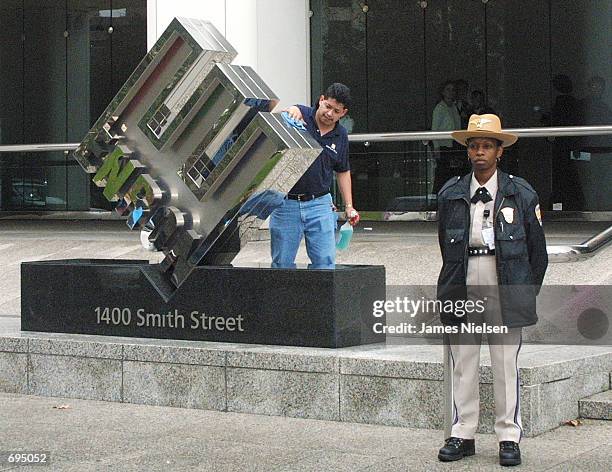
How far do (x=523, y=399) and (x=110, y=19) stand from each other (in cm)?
1493

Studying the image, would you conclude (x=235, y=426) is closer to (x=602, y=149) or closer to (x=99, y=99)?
(x=602, y=149)

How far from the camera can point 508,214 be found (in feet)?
22.4

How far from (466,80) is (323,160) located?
8674 mm

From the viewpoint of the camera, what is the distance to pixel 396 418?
7.90m

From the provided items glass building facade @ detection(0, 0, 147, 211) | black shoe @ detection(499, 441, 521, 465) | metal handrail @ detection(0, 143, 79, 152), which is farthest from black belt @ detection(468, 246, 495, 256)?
glass building facade @ detection(0, 0, 147, 211)

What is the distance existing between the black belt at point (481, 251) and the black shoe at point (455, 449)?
1.07 meters

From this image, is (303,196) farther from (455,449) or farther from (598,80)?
(598,80)

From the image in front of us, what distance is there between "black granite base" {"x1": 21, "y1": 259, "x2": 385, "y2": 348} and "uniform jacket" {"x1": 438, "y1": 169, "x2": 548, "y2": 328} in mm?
1640

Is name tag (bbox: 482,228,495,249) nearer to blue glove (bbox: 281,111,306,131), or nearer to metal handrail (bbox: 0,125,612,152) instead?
blue glove (bbox: 281,111,306,131)

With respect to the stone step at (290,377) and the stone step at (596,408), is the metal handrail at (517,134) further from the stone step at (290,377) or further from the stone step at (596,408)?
the stone step at (596,408)

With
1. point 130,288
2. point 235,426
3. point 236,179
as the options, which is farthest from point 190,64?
point 235,426

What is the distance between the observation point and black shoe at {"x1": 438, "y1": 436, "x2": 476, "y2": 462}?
686cm

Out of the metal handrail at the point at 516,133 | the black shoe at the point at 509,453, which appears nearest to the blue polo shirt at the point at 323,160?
the black shoe at the point at 509,453

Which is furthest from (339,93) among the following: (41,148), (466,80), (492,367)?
(41,148)
